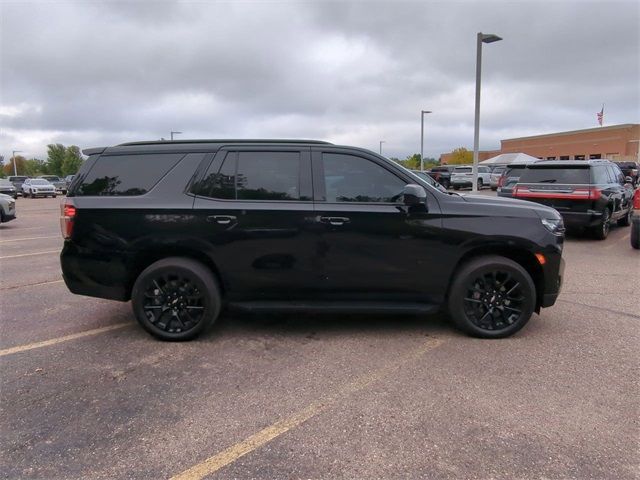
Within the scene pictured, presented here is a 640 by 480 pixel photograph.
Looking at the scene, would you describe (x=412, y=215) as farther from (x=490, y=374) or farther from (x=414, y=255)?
(x=490, y=374)

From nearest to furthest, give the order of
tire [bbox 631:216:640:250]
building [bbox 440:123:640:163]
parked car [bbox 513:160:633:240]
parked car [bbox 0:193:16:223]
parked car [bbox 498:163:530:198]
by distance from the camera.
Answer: tire [bbox 631:216:640:250], parked car [bbox 513:160:633:240], parked car [bbox 498:163:530:198], parked car [bbox 0:193:16:223], building [bbox 440:123:640:163]

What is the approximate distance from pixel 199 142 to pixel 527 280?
3.46 m

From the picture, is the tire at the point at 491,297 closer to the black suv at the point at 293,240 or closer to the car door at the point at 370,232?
the black suv at the point at 293,240

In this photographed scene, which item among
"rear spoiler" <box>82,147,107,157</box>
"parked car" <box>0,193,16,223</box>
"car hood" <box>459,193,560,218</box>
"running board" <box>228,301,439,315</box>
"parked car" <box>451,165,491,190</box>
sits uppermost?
"parked car" <box>451,165,491,190</box>

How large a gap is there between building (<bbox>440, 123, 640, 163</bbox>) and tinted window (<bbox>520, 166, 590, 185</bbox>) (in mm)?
53131

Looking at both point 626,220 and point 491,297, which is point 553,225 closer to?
point 491,297

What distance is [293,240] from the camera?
410 centimetres

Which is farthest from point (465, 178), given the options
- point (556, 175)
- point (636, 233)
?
point (636, 233)

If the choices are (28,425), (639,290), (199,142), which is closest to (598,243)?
(639,290)

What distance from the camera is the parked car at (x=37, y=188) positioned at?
37.5m

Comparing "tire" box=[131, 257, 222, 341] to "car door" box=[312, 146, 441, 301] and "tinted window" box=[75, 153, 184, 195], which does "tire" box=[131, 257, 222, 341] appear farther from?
"car door" box=[312, 146, 441, 301]

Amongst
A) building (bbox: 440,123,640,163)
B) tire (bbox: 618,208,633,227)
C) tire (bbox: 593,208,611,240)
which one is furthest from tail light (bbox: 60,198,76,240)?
building (bbox: 440,123,640,163)

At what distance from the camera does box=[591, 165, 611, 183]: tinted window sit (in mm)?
9359

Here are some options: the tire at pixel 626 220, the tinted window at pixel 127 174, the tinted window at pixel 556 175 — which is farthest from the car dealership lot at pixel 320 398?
the tire at pixel 626 220
